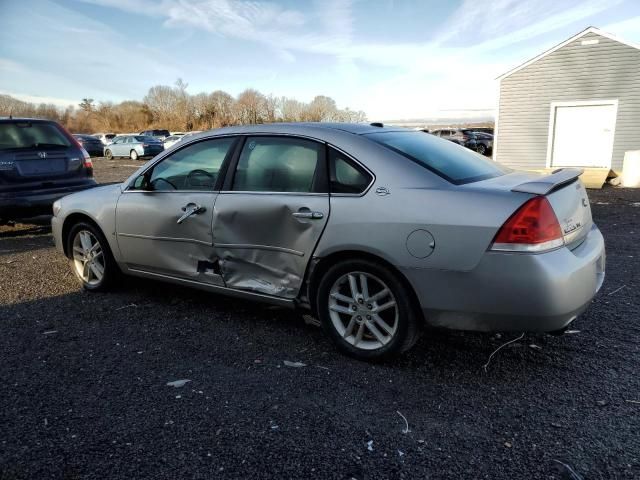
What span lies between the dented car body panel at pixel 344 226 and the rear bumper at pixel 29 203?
3025 millimetres

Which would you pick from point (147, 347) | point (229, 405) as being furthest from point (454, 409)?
point (147, 347)

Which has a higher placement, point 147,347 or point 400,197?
point 400,197

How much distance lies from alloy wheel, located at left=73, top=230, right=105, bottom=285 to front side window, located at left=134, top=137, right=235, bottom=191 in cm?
86

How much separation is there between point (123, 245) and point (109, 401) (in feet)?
6.18

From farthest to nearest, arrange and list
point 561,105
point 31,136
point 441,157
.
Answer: point 561,105, point 31,136, point 441,157

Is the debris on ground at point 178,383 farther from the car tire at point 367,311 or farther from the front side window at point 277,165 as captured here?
the front side window at point 277,165

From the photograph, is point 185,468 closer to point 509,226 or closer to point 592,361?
point 509,226

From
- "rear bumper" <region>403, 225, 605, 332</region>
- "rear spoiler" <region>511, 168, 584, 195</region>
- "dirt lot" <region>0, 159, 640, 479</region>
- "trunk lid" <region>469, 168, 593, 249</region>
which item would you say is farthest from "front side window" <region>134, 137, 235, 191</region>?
"rear spoiler" <region>511, 168, 584, 195</region>

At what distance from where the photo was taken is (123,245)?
432 cm

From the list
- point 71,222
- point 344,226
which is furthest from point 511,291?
point 71,222

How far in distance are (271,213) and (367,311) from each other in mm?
959

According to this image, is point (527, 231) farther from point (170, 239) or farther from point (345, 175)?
point (170, 239)

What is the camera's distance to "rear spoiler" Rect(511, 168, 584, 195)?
106 inches

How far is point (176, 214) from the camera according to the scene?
390cm
